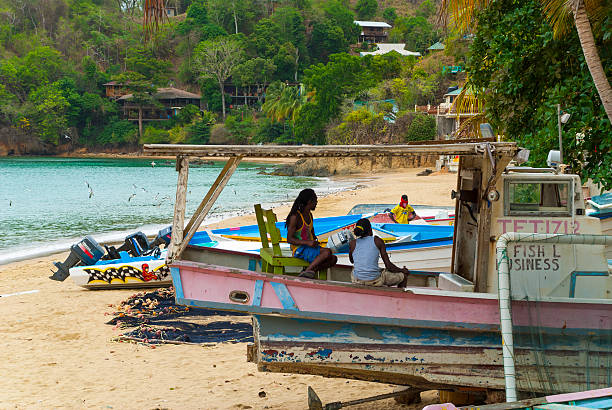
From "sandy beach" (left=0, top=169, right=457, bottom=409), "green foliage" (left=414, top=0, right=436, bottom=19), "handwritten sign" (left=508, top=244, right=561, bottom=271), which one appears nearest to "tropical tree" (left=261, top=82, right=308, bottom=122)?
"green foliage" (left=414, top=0, right=436, bottom=19)

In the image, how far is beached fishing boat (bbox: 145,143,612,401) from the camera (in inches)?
202

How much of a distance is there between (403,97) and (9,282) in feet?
193

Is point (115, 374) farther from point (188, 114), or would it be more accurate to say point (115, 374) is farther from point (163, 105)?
point (163, 105)

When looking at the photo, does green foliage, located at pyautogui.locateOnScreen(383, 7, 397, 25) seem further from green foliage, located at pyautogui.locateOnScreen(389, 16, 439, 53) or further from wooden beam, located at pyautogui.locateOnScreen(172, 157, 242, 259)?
wooden beam, located at pyautogui.locateOnScreen(172, 157, 242, 259)

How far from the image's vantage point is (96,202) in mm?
42000

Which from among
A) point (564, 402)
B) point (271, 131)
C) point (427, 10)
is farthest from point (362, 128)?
point (427, 10)

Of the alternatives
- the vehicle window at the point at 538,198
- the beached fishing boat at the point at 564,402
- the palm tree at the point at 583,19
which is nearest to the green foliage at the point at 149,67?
the palm tree at the point at 583,19

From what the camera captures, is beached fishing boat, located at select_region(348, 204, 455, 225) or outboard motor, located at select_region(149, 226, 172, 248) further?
beached fishing boat, located at select_region(348, 204, 455, 225)

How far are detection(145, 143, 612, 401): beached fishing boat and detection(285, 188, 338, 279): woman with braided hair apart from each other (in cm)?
70

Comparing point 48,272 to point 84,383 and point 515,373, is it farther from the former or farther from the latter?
point 515,373

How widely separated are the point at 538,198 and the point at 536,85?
4869mm

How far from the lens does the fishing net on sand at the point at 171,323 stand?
952 cm

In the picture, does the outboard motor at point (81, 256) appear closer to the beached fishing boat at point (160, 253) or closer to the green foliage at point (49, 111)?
the beached fishing boat at point (160, 253)

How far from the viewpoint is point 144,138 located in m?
101
